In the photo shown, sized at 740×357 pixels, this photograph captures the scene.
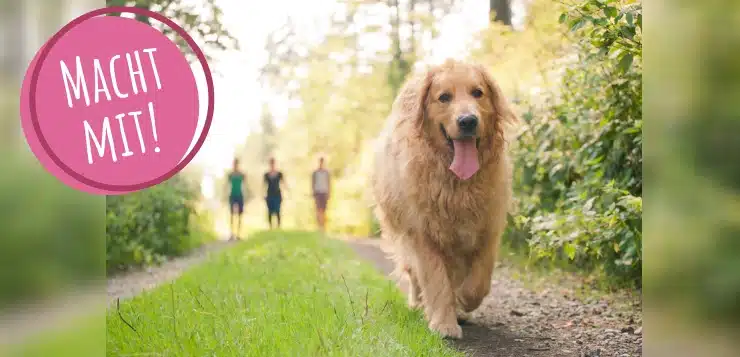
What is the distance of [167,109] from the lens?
226cm

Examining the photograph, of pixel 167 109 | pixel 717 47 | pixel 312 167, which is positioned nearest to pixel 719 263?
pixel 717 47

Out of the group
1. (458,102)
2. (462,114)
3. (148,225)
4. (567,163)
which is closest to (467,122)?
A: (462,114)

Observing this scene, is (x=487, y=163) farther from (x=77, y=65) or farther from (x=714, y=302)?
(x=77, y=65)

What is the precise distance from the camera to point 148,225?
789 cm

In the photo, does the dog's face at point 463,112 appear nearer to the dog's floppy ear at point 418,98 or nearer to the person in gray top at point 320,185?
the dog's floppy ear at point 418,98

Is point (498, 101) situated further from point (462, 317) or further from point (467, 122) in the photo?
point (462, 317)

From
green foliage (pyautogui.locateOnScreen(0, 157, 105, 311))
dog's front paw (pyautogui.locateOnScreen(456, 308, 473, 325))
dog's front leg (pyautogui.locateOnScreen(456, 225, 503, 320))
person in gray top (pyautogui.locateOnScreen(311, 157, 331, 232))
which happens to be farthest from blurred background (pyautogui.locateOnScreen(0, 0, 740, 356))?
person in gray top (pyautogui.locateOnScreen(311, 157, 331, 232))

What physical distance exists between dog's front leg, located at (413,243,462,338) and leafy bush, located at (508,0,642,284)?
0.83 meters

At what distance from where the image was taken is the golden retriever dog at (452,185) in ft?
12.7

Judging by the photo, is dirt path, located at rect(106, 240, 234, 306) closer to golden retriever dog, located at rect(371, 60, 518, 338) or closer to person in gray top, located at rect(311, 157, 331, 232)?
golden retriever dog, located at rect(371, 60, 518, 338)

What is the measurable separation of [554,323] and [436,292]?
3.07 feet

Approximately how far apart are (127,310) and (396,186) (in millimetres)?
1767

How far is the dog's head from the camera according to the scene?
3814 mm

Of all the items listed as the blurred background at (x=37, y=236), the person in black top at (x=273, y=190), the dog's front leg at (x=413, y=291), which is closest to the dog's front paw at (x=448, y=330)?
the dog's front leg at (x=413, y=291)
